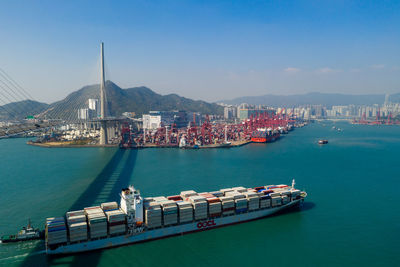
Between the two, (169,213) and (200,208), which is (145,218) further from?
(200,208)

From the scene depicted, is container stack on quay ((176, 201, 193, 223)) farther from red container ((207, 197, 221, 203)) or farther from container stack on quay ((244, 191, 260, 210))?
container stack on quay ((244, 191, 260, 210))

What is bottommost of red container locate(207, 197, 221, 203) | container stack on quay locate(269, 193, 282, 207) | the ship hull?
the ship hull

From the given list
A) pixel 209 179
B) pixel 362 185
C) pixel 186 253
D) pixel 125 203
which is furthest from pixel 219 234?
pixel 362 185

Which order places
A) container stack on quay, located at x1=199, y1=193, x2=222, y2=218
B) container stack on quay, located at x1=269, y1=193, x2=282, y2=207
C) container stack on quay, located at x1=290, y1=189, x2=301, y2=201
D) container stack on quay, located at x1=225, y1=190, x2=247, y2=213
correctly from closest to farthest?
container stack on quay, located at x1=199, y1=193, x2=222, y2=218 → container stack on quay, located at x1=225, y1=190, x2=247, y2=213 → container stack on quay, located at x1=269, y1=193, x2=282, y2=207 → container stack on quay, located at x1=290, y1=189, x2=301, y2=201

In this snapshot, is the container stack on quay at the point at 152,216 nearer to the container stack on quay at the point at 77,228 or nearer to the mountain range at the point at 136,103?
the container stack on quay at the point at 77,228

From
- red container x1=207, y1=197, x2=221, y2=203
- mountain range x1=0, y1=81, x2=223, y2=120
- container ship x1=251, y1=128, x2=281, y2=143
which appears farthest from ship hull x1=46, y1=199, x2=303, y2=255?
mountain range x1=0, y1=81, x2=223, y2=120

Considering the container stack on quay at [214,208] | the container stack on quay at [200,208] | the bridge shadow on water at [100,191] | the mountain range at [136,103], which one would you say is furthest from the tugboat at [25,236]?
the mountain range at [136,103]
